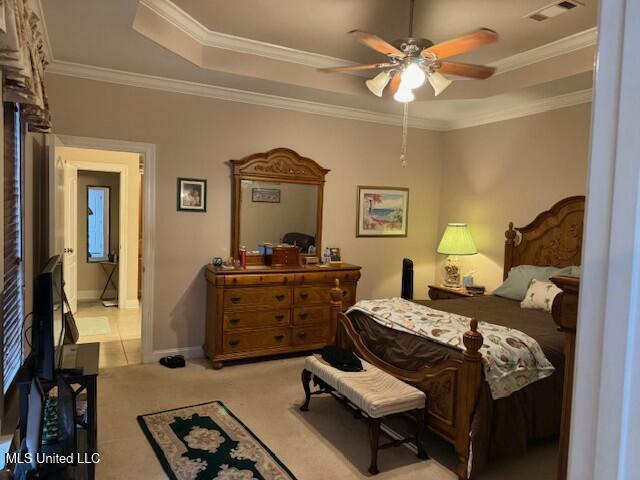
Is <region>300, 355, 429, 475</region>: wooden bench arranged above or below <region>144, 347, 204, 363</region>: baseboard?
above

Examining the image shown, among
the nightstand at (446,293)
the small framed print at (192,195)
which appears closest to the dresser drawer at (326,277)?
the nightstand at (446,293)

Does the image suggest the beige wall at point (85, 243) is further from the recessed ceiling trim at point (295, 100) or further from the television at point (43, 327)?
the television at point (43, 327)

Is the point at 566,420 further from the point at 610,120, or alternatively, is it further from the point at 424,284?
the point at 424,284

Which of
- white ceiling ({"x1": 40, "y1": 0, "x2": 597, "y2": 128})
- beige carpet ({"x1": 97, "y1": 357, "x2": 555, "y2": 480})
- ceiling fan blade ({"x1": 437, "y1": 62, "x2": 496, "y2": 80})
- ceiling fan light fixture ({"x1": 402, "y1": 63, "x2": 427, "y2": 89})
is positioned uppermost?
white ceiling ({"x1": 40, "y1": 0, "x2": 597, "y2": 128})

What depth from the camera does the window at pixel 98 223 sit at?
7.51 metres

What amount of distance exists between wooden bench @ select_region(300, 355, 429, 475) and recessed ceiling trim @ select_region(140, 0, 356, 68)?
2.70 meters

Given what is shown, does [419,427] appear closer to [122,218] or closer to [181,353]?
[181,353]

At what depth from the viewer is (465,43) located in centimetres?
267

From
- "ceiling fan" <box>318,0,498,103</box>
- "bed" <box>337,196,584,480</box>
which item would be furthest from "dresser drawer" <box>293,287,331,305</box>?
"ceiling fan" <box>318,0,498,103</box>

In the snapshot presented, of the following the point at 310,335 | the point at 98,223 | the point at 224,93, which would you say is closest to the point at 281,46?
the point at 224,93

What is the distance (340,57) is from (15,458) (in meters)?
3.73

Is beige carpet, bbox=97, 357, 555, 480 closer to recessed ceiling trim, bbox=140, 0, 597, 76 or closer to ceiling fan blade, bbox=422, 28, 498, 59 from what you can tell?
ceiling fan blade, bbox=422, 28, 498, 59

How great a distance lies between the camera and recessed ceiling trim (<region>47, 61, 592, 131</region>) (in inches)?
154

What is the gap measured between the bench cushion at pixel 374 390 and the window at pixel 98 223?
18.9 feet
